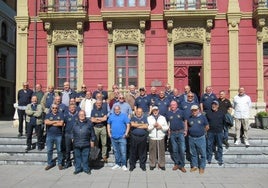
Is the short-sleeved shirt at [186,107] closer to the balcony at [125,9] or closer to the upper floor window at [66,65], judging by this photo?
the balcony at [125,9]

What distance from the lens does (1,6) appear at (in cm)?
3484

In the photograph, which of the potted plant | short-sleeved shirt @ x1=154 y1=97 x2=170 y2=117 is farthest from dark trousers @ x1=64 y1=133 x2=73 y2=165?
the potted plant

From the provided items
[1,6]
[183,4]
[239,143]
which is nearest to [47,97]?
[239,143]

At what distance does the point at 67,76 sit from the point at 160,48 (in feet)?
16.1

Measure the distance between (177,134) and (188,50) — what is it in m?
7.99

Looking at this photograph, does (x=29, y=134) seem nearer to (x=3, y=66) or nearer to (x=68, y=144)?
(x=68, y=144)

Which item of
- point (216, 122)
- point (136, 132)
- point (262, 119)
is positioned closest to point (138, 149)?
point (136, 132)

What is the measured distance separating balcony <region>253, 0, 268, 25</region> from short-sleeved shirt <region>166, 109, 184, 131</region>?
856cm

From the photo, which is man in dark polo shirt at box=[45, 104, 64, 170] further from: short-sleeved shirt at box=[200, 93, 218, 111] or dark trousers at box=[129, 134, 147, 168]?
short-sleeved shirt at box=[200, 93, 218, 111]

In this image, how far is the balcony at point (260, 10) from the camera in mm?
16031

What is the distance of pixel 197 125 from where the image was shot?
995cm

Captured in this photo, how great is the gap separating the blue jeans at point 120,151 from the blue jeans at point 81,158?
35.7 inches

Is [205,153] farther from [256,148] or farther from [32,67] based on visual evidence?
[32,67]

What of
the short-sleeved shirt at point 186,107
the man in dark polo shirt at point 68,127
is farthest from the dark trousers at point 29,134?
the short-sleeved shirt at point 186,107
